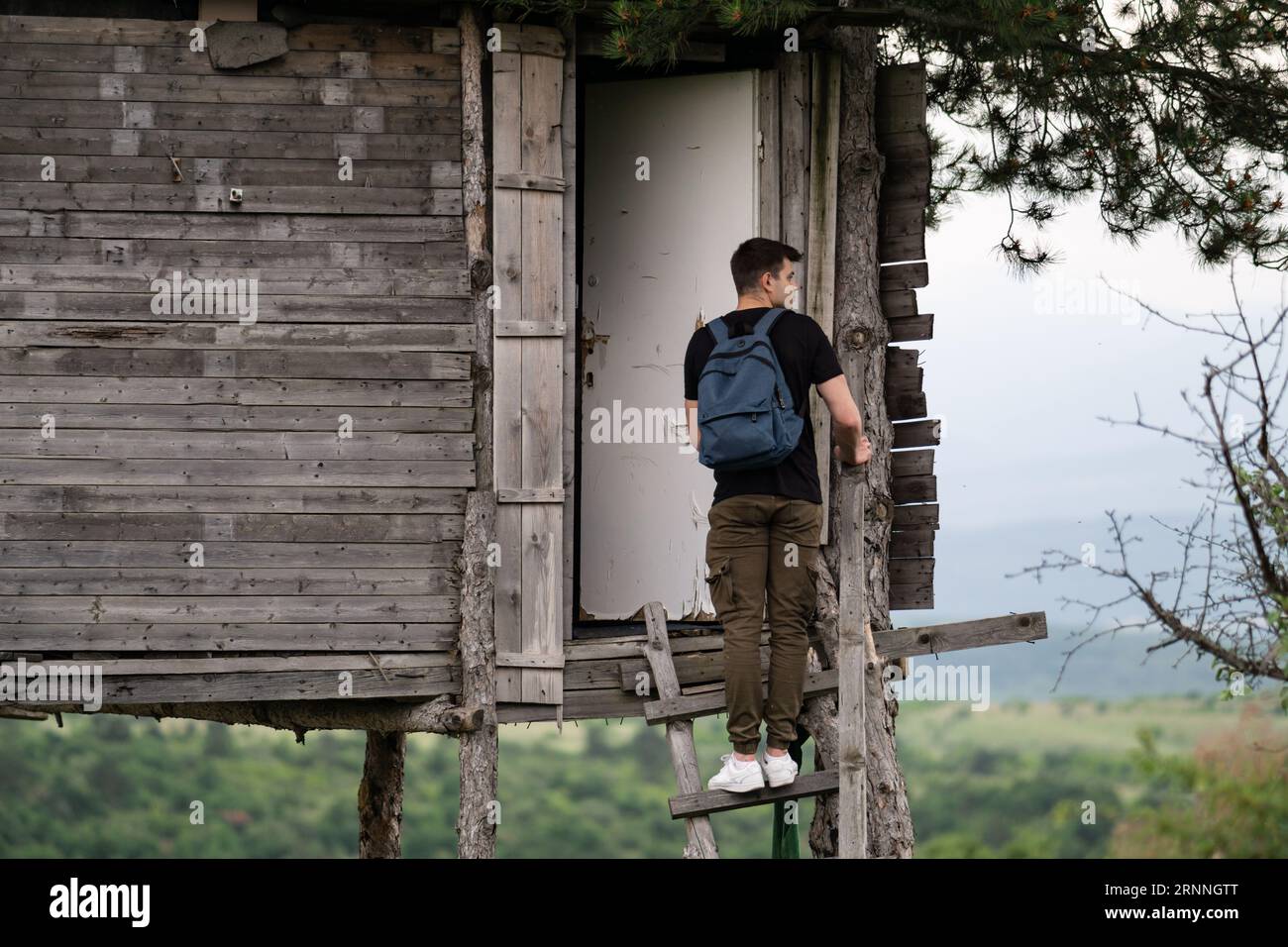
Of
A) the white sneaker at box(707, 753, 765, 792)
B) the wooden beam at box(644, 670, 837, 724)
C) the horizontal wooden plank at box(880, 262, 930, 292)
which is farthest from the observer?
the horizontal wooden plank at box(880, 262, 930, 292)

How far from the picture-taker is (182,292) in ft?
23.9

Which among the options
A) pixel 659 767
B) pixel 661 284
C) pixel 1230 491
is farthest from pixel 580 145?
pixel 659 767

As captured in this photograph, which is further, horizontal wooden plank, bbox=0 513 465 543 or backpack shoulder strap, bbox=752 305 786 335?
horizontal wooden plank, bbox=0 513 465 543

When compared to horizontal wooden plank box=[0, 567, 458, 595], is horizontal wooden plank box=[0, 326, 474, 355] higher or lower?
higher

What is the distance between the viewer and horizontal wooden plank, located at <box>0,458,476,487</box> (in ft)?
23.9

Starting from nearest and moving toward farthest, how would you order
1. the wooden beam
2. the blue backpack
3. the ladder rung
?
the blue backpack < the ladder rung < the wooden beam

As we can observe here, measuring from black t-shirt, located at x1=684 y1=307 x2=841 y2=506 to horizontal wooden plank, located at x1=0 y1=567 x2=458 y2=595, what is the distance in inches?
77.7

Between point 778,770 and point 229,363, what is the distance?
11.5 feet

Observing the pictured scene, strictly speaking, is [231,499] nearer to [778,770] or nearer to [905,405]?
[778,770]

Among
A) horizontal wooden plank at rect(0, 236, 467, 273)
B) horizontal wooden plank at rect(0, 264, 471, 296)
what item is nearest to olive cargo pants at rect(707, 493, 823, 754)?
horizontal wooden plank at rect(0, 264, 471, 296)

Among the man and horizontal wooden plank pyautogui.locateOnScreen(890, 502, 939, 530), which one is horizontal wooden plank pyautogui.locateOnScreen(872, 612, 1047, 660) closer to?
the man

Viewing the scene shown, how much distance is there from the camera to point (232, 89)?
7.32 metres
